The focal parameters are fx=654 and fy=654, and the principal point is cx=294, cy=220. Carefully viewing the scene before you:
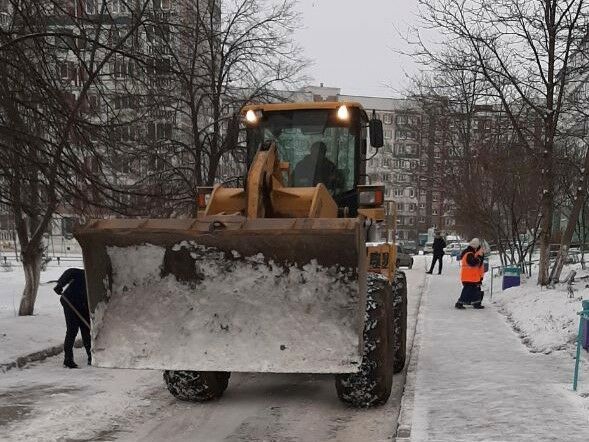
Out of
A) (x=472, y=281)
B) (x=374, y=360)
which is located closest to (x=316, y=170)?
(x=374, y=360)

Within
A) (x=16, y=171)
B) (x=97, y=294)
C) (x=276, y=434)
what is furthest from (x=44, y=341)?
(x=276, y=434)

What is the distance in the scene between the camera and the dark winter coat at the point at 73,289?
8414mm

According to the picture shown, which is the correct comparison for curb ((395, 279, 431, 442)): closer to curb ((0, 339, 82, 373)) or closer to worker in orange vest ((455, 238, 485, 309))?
worker in orange vest ((455, 238, 485, 309))

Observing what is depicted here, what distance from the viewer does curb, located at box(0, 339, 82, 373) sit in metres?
8.16

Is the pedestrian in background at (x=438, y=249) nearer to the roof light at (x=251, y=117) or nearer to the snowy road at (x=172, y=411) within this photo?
the snowy road at (x=172, y=411)

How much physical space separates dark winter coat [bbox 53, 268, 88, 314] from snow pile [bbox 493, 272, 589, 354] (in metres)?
6.13

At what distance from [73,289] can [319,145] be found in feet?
12.3

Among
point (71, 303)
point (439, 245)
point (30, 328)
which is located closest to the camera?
point (71, 303)

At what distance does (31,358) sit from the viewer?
28.7ft

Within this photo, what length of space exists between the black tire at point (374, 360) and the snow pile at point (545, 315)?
3.67 metres

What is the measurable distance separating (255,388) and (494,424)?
279 centimetres

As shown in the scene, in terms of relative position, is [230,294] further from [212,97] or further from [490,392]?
[212,97]

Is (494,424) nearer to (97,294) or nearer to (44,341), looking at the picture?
(97,294)

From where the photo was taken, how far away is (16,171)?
8.16 m
